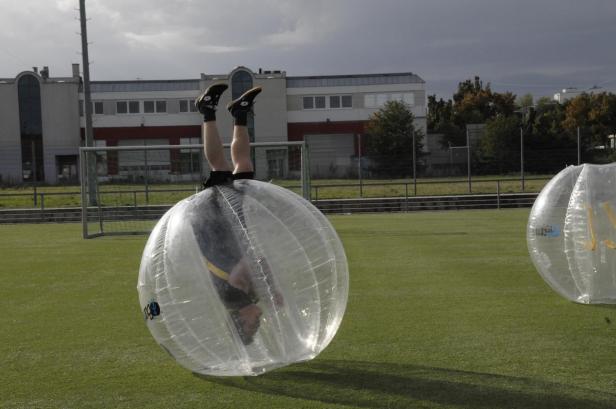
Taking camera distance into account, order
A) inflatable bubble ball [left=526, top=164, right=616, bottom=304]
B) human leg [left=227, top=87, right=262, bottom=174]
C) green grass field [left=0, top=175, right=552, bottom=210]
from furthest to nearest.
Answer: green grass field [left=0, top=175, right=552, bottom=210]
inflatable bubble ball [left=526, top=164, right=616, bottom=304]
human leg [left=227, top=87, right=262, bottom=174]

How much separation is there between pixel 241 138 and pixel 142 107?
→ 45161 mm

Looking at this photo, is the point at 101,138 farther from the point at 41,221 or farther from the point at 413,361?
the point at 413,361

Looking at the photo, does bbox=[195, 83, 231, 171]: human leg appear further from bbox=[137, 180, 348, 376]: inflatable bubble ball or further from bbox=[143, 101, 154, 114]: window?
bbox=[143, 101, 154, 114]: window

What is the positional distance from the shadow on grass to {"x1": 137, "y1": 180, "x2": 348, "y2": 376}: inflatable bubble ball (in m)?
0.24

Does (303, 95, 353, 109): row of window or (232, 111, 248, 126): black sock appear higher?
(303, 95, 353, 109): row of window

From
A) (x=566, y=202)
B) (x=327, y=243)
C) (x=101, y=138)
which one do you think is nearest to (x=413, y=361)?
(x=327, y=243)

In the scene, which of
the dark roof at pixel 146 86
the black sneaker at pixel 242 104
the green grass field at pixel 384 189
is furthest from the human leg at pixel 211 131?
the dark roof at pixel 146 86

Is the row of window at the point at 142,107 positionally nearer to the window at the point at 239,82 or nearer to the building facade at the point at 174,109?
the building facade at the point at 174,109

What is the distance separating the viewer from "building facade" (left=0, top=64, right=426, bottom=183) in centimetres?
4675

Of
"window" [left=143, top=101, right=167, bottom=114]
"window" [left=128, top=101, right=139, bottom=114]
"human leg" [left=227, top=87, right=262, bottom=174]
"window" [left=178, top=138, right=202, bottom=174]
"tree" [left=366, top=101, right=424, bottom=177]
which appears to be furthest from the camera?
"window" [left=143, top=101, right=167, bottom=114]

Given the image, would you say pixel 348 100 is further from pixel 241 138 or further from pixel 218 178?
pixel 218 178

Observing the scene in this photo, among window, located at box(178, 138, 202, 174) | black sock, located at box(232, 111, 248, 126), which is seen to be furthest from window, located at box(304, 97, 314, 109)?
black sock, located at box(232, 111, 248, 126)

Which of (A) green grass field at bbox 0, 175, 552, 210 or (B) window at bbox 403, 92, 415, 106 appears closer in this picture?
(A) green grass field at bbox 0, 175, 552, 210

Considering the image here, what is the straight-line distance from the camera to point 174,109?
161ft
